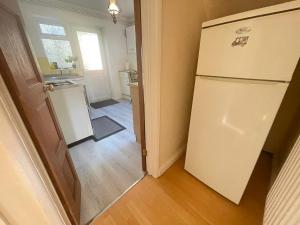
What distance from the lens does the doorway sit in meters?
0.83

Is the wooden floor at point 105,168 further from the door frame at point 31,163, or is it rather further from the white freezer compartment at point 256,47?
the white freezer compartment at point 256,47

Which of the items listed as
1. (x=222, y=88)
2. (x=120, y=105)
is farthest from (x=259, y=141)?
(x=120, y=105)

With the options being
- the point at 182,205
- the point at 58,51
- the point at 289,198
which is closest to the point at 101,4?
the point at 58,51

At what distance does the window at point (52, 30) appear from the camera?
9.62 feet

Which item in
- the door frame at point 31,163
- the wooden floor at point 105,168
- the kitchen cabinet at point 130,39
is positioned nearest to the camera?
the door frame at point 31,163

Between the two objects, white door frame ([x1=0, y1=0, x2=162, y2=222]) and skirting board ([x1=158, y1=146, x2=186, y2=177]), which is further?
skirting board ([x1=158, y1=146, x2=186, y2=177])

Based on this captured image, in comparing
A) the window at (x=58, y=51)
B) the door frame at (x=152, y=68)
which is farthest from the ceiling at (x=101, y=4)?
the door frame at (x=152, y=68)

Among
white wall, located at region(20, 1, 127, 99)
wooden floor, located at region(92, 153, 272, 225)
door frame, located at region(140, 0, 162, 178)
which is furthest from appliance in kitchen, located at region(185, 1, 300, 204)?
white wall, located at region(20, 1, 127, 99)

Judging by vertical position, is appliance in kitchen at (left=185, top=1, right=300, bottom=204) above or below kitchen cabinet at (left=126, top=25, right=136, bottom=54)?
below

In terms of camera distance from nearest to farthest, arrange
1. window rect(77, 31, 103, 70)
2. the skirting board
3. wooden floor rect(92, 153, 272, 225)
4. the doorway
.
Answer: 1. the doorway
2. wooden floor rect(92, 153, 272, 225)
3. the skirting board
4. window rect(77, 31, 103, 70)

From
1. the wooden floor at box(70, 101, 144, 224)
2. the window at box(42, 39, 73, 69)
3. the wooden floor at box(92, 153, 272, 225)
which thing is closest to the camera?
the wooden floor at box(92, 153, 272, 225)

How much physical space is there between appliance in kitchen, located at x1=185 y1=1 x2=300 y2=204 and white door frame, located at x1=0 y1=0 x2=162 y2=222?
0.37m

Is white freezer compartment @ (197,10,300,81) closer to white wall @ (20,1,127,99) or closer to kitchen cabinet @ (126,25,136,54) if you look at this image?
white wall @ (20,1,127,99)

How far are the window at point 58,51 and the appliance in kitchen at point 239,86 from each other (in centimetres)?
346
